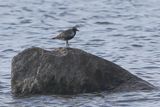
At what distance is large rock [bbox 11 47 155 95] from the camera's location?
14.0 meters

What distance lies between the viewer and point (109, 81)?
14250mm

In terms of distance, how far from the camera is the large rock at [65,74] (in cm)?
1398

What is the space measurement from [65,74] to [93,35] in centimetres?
978

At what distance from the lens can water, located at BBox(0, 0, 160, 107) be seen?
14.0 m

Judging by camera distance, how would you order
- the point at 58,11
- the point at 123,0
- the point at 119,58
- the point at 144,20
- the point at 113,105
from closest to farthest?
the point at 113,105
the point at 119,58
the point at 144,20
the point at 58,11
the point at 123,0

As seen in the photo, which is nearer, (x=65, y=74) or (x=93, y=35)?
(x=65, y=74)

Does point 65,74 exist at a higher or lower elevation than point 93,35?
lower

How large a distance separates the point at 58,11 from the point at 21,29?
191 inches

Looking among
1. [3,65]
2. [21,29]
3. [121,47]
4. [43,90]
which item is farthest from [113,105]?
[21,29]

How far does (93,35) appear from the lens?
23609mm

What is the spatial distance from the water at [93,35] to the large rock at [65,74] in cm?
21

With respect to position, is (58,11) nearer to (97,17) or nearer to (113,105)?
(97,17)

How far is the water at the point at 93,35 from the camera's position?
45.9ft

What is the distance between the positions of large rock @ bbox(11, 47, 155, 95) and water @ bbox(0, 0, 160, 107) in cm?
21
